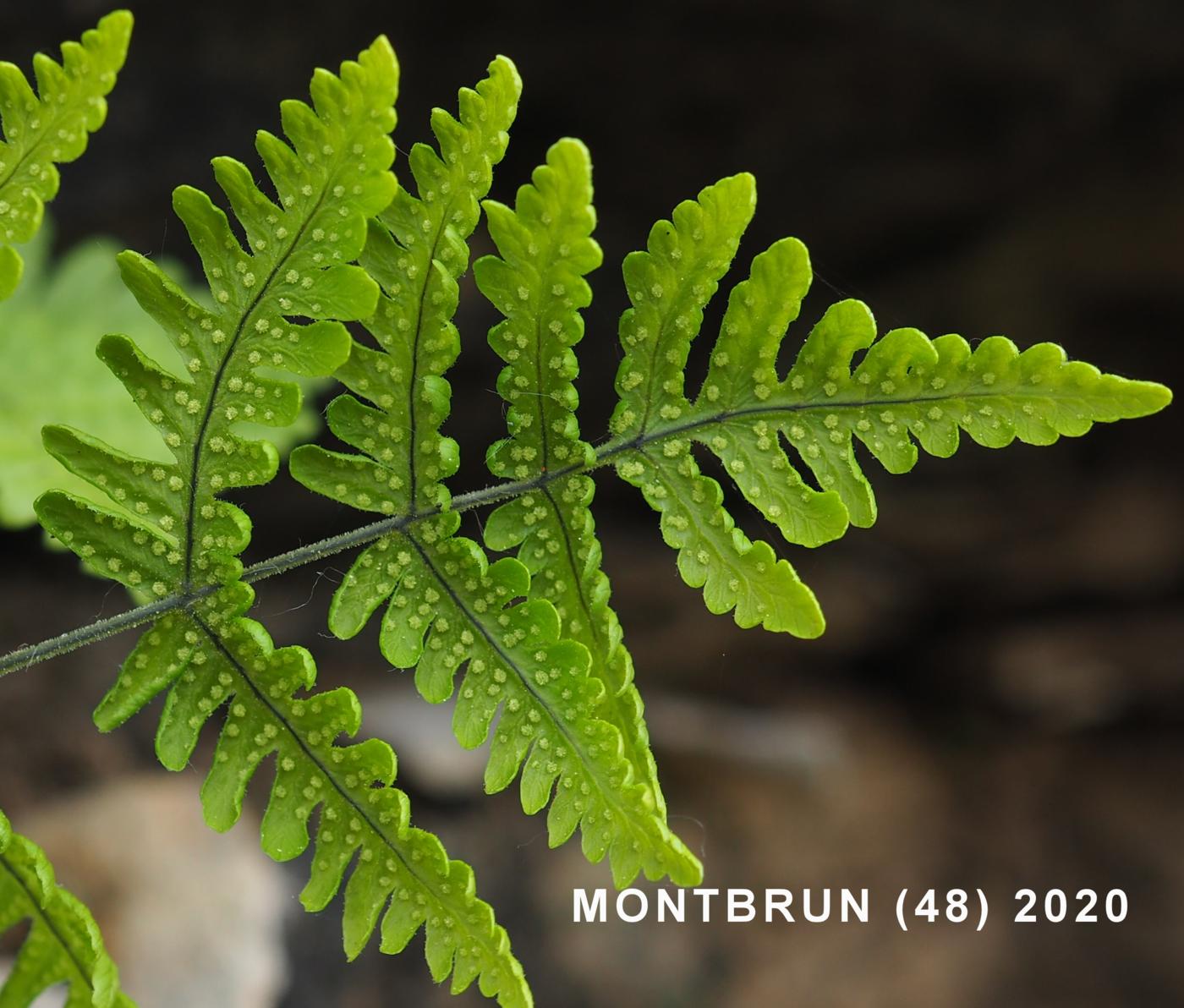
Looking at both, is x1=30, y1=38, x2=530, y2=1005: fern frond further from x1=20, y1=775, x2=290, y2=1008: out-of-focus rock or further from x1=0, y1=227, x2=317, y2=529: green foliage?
x1=20, y1=775, x2=290, y2=1008: out-of-focus rock

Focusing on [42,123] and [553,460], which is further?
[553,460]

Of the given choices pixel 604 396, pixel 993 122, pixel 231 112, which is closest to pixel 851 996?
pixel 604 396

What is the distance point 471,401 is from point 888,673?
2800 millimetres

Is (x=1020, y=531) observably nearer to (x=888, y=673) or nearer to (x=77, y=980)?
(x=888, y=673)

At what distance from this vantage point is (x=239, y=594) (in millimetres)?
1386

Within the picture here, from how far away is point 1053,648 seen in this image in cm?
552

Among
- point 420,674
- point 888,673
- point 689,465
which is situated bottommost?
point 420,674

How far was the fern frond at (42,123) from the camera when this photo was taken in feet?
3.79

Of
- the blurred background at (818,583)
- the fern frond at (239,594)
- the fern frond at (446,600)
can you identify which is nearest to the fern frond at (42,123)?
the fern frond at (239,594)

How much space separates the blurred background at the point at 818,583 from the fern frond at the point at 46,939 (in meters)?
1.32

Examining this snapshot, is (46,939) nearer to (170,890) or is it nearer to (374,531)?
(374,531)

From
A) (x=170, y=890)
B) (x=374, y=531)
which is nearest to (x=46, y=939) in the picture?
(x=374, y=531)

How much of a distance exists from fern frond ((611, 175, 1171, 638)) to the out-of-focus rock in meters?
2.86

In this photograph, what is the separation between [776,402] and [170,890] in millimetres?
3221
